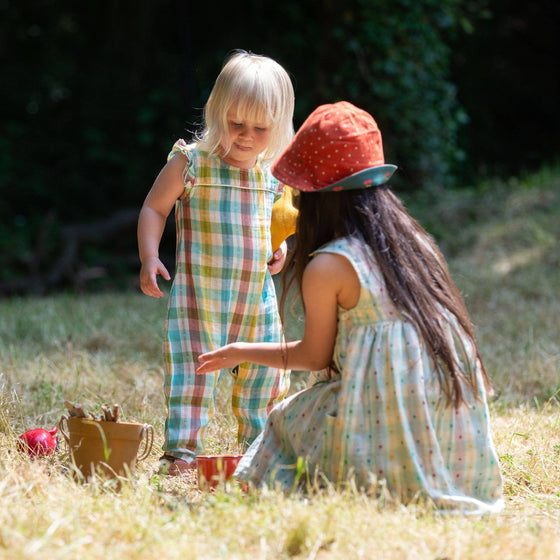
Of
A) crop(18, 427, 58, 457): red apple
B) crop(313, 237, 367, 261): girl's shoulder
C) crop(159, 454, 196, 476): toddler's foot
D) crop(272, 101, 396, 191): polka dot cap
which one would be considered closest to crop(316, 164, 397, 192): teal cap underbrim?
crop(272, 101, 396, 191): polka dot cap

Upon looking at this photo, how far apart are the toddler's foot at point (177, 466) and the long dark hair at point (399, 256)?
2.09ft

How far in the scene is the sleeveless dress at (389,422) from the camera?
77.0 inches

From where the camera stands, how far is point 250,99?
2410 mm

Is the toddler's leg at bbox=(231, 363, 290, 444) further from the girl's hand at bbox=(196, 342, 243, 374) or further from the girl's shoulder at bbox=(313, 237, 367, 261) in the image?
the girl's shoulder at bbox=(313, 237, 367, 261)

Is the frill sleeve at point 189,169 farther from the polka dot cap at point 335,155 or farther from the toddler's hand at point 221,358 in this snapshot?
the toddler's hand at point 221,358

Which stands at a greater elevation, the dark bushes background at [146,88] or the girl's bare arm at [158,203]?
the dark bushes background at [146,88]

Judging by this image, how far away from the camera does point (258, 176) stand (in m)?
2.60

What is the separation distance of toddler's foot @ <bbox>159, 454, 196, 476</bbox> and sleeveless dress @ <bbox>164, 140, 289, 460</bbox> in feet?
0.20

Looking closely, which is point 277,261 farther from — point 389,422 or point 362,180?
point 389,422

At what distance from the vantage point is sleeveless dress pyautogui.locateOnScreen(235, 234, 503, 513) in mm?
1957

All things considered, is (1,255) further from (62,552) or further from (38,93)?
(62,552)

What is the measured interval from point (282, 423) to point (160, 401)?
1.05 meters

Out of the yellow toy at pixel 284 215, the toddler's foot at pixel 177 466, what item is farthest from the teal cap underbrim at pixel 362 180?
the toddler's foot at pixel 177 466

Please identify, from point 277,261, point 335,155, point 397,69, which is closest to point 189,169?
point 277,261
